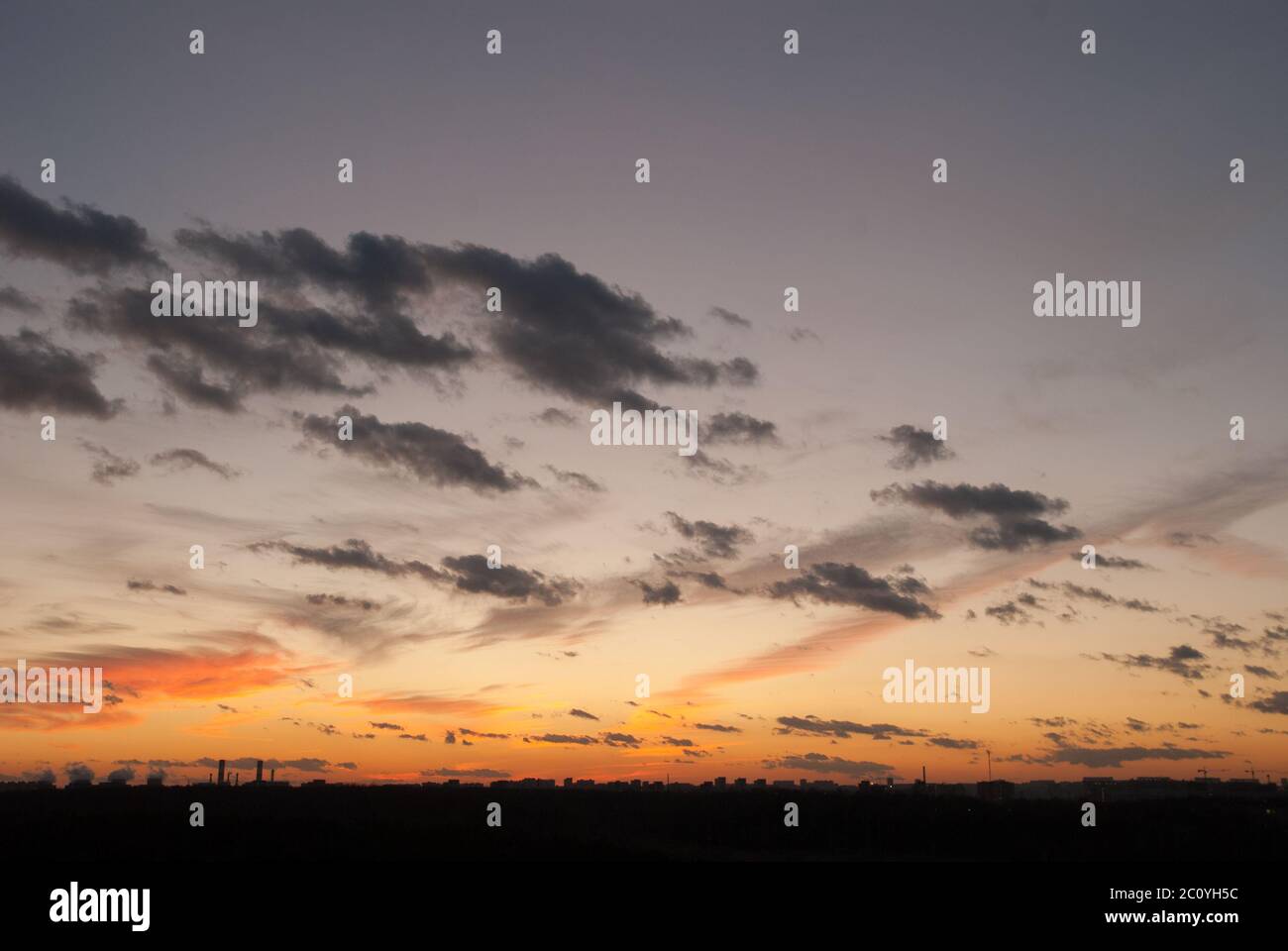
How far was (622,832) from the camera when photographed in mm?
168125

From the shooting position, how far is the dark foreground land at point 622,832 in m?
117

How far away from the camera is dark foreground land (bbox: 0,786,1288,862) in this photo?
385ft
